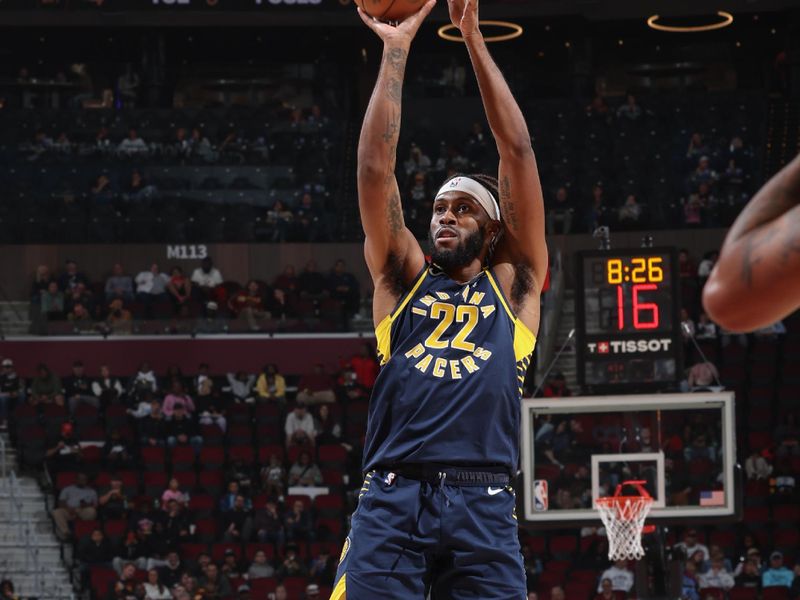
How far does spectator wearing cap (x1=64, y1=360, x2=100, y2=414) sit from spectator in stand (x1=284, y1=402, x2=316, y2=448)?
295 cm

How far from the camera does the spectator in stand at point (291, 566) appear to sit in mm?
Answer: 17234

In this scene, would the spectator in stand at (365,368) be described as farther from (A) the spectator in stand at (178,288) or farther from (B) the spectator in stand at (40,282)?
(B) the spectator in stand at (40,282)

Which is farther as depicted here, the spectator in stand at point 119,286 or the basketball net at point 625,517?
the spectator in stand at point 119,286

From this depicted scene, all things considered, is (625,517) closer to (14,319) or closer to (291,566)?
(291,566)

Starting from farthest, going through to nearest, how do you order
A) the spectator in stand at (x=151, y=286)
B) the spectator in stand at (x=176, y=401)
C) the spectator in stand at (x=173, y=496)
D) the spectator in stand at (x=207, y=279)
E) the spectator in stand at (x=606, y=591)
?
the spectator in stand at (x=207, y=279), the spectator in stand at (x=151, y=286), the spectator in stand at (x=176, y=401), the spectator in stand at (x=173, y=496), the spectator in stand at (x=606, y=591)

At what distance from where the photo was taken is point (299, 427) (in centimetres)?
2019

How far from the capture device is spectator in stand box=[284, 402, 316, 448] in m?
20.0

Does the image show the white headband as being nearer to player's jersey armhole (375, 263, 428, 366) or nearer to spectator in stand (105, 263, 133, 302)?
player's jersey armhole (375, 263, 428, 366)

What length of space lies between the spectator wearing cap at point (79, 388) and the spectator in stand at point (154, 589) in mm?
4625

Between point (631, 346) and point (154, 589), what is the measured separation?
6.79 metres

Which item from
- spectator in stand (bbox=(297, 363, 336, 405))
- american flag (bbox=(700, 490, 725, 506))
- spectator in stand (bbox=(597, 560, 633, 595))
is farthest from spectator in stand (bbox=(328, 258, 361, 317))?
american flag (bbox=(700, 490, 725, 506))

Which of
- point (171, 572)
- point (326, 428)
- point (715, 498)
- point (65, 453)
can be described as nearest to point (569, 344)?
point (326, 428)

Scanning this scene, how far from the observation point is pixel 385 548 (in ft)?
14.1

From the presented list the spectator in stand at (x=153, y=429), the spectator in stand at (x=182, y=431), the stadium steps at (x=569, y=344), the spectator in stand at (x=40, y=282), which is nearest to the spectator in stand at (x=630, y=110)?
the stadium steps at (x=569, y=344)
